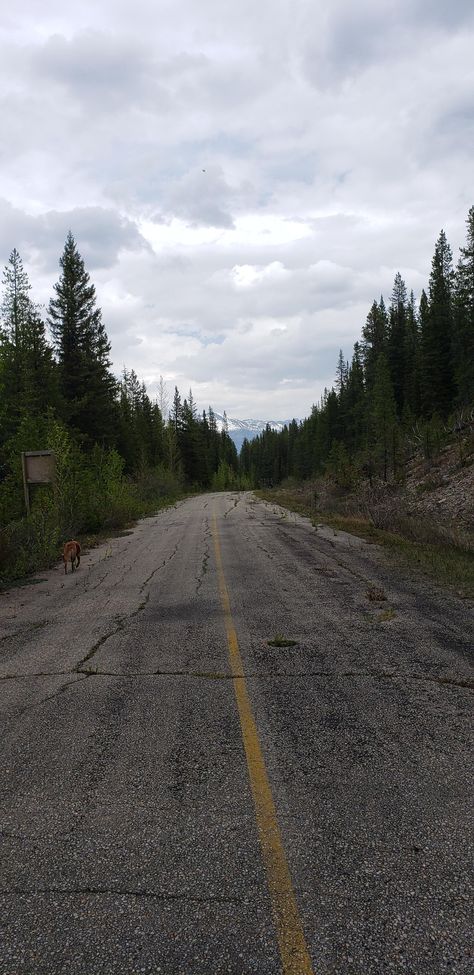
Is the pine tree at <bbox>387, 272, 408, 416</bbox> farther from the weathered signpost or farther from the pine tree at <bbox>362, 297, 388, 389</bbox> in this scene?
the weathered signpost

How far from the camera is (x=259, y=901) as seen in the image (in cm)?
237

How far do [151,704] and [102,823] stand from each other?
1.54 m

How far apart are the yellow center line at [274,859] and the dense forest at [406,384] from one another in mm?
Answer: 25895

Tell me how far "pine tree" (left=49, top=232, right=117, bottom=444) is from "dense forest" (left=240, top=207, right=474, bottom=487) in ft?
51.0

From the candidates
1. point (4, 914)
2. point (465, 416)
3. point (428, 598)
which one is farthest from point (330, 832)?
point (465, 416)

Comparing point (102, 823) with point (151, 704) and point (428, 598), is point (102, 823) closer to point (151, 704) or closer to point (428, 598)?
point (151, 704)

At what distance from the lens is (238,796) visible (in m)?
3.17

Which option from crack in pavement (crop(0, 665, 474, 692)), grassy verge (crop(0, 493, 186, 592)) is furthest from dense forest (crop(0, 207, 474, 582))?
crack in pavement (crop(0, 665, 474, 692))

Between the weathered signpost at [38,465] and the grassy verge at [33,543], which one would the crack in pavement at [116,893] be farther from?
the weathered signpost at [38,465]

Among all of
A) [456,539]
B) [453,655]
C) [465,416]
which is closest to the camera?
[453,655]

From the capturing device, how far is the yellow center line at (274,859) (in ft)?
6.87

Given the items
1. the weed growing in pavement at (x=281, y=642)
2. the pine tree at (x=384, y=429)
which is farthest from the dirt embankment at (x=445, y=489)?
the weed growing in pavement at (x=281, y=642)

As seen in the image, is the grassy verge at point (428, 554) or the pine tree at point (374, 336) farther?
the pine tree at point (374, 336)

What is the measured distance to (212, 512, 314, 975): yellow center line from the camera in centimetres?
209
